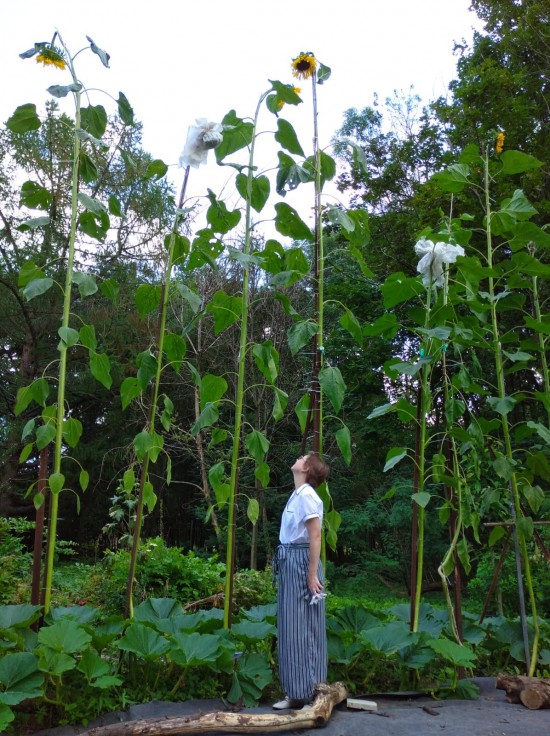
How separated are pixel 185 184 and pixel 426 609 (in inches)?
96.7

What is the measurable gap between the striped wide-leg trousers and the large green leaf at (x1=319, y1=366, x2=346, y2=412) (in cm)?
64

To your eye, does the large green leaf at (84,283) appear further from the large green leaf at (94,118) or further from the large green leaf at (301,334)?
the large green leaf at (301,334)

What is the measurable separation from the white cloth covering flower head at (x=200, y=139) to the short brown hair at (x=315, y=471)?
4.71 ft

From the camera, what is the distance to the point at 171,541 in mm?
13961

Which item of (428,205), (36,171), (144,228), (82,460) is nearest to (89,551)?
(82,460)

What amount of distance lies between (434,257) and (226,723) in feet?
7.27

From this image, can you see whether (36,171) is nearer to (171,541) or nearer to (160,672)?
(171,541)

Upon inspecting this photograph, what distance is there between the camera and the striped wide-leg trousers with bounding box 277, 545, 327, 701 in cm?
259

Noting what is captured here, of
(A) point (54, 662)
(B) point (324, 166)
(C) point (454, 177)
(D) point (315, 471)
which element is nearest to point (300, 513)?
(D) point (315, 471)

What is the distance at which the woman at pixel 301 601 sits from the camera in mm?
2592

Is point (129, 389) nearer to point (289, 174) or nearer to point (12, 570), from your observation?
point (289, 174)

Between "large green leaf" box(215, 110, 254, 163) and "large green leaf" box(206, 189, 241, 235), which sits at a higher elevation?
"large green leaf" box(215, 110, 254, 163)

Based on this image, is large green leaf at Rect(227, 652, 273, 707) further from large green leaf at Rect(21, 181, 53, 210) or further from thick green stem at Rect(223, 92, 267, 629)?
large green leaf at Rect(21, 181, 53, 210)

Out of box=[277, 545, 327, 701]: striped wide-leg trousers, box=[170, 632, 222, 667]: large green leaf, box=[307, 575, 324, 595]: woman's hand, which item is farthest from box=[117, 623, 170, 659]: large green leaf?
box=[307, 575, 324, 595]: woman's hand
